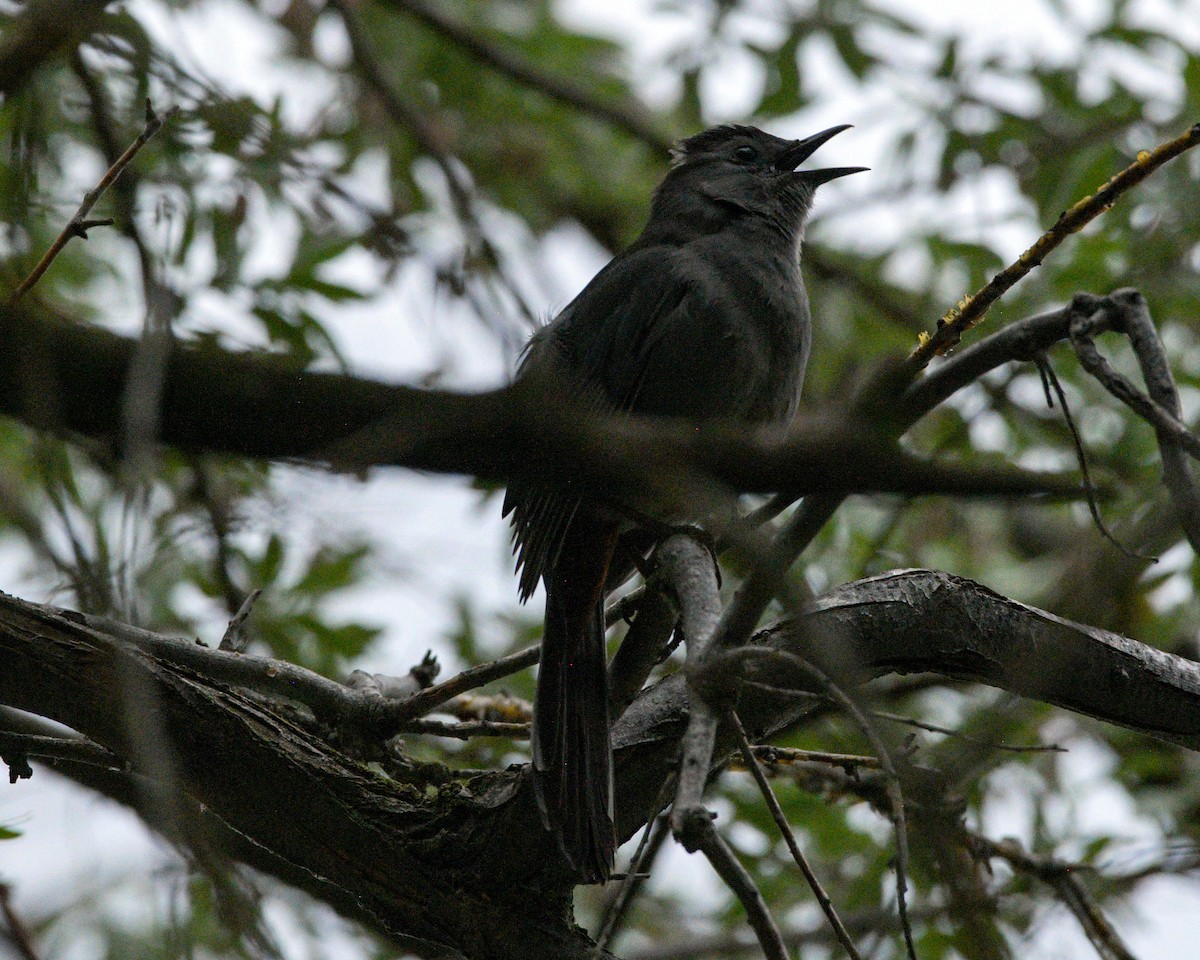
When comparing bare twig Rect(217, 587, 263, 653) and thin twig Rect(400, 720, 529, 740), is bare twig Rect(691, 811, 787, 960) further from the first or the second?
bare twig Rect(217, 587, 263, 653)

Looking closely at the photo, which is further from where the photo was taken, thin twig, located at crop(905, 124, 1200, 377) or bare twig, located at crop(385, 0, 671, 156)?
bare twig, located at crop(385, 0, 671, 156)

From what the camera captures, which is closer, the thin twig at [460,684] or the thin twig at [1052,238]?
the thin twig at [1052,238]

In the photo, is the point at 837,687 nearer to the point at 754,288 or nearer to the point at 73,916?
the point at 754,288

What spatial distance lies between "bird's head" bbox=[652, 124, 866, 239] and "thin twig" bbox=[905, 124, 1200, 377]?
250cm

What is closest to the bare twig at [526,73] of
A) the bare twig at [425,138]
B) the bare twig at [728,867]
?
the bare twig at [425,138]

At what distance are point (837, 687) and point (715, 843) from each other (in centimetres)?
30

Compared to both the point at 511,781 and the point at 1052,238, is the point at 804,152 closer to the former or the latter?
the point at 1052,238

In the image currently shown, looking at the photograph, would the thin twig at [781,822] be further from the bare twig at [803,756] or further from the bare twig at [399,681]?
the bare twig at [399,681]

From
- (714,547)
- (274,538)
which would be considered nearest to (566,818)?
(714,547)

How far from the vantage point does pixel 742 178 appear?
17.1 feet

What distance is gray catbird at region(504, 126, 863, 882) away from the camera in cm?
283

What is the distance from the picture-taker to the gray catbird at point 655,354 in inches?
111

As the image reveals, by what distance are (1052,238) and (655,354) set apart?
1967 mm

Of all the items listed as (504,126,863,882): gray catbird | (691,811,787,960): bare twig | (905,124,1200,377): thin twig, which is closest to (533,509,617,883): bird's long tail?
(504,126,863,882): gray catbird
